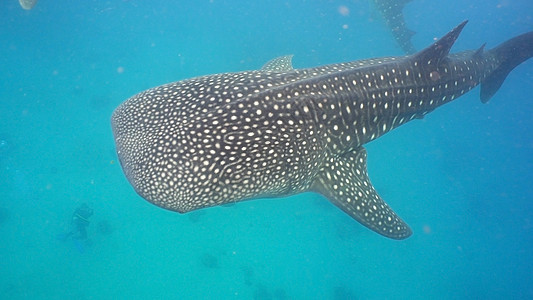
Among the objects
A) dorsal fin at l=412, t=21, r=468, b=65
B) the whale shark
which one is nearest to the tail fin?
the whale shark

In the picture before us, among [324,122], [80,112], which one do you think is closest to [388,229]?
[324,122]

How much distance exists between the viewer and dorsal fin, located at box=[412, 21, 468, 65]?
19.0 feet

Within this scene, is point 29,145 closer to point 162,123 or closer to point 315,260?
point 315,260

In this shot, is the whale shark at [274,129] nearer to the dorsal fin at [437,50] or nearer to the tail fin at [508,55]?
the dorsal fin at [437,50]

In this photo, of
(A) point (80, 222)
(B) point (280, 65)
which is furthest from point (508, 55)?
(A) point (80, 222)

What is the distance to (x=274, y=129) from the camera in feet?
14.7

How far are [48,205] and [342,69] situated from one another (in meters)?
21.5

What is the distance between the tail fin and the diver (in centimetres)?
2003

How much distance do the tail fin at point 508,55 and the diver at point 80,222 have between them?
2003 cm

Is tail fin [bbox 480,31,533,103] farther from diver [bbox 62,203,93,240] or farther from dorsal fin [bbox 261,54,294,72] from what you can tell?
diver [bbox 62,203,93,240]

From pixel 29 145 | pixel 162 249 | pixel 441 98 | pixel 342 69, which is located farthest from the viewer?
pixel 29 145

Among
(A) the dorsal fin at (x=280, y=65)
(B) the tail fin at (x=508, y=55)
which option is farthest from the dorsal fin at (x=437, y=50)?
(A) the dorsal fin at (x=280, y=65)

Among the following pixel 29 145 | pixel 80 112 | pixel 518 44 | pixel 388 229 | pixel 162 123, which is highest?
pixel 518 44

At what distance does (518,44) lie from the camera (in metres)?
7.97
